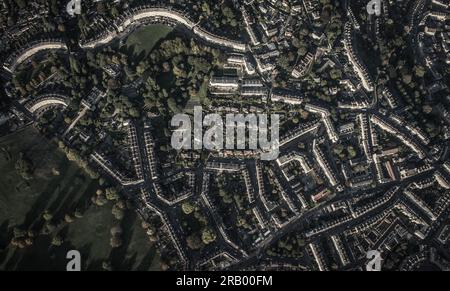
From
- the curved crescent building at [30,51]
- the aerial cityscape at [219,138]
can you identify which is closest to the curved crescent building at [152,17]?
the aerial cityscape at [219,138]

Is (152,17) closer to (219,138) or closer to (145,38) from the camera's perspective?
(145,38)

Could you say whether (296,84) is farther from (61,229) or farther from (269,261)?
(61,229)

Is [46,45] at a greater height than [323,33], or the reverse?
[46,45]

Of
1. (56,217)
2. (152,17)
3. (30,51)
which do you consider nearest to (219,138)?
(152,17)

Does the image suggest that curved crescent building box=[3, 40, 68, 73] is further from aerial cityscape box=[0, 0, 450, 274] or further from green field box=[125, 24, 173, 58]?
green field box=[125, 24, 173, 58]

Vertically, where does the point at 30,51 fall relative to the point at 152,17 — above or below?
below

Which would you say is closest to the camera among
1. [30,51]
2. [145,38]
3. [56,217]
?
[56,217]

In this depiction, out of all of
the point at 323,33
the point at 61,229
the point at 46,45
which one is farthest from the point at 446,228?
the point at 46,45
